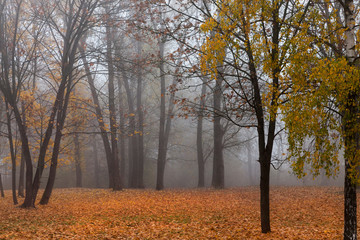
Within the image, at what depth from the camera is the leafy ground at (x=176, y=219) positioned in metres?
7.71

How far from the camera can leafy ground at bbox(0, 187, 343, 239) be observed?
25.3 ft

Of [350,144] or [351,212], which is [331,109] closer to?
[350,144]

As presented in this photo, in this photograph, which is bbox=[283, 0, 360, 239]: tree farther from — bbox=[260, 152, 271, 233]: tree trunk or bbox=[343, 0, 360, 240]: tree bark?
bbox=[260, 152, 271, 233]: tree trunk

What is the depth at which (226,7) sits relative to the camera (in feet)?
23.2

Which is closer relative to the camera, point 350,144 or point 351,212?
point 350,144

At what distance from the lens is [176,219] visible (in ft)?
32.6

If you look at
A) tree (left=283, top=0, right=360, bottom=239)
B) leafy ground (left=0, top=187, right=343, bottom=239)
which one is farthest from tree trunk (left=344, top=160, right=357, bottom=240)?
leafy ground (left=0, top=187, right=343, bottom=239)

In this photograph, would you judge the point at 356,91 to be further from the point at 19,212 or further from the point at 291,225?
the point at 19,212

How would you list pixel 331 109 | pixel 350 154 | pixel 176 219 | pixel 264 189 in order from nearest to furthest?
pixel 350 154, pixel 331 109, pixel 264 189, pixel 176 219

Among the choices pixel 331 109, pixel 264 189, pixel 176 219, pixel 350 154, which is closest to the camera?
pixel 350 154

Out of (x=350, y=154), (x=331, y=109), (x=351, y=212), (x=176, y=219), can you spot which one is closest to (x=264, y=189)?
(x=351, y=212)

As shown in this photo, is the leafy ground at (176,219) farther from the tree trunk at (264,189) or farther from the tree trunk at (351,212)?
the tree trunk at (351,212)

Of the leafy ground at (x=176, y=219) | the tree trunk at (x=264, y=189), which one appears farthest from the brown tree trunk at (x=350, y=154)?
the tree trunk at (x=264, y=189)

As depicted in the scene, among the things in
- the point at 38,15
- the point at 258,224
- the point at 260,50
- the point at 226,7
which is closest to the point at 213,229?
the point at 258,224
